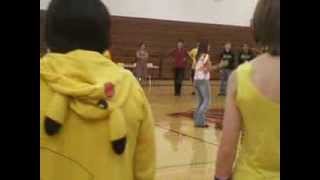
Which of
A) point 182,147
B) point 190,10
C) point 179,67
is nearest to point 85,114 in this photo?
point 182,147

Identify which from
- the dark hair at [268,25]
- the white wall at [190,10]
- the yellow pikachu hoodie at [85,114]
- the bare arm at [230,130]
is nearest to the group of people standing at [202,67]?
the white wall at [190,10]

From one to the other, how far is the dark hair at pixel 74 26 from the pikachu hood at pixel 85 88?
1.2 inches

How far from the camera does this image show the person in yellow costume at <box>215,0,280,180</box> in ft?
6.00

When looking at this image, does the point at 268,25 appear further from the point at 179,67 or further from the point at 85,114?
the point at 179,67

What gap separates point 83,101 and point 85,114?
4cm

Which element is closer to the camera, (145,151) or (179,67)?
(145,151)

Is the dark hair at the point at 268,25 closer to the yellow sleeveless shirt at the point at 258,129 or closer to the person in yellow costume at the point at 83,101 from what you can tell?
the yellow sleeveless shirt at the point at 258,129

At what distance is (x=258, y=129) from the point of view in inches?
74.6

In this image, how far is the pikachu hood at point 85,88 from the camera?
5.47 feet

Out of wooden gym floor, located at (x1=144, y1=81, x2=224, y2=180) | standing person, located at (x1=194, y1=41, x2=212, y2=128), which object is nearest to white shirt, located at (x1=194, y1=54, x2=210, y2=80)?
standing person, located at (x1=194, y1=41, x2=212, y2=128)

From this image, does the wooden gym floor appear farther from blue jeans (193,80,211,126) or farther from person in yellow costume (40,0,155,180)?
person in yellow costume (40,0,155,180)

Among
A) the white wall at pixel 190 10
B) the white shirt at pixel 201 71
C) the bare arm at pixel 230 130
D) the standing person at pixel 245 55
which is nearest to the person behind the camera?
the bare arm at pixel 230 130

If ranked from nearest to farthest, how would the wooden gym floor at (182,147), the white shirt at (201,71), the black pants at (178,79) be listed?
the wooden gym floor at (182,147), the white shirt at (201,71), the black pants at (178,79)
